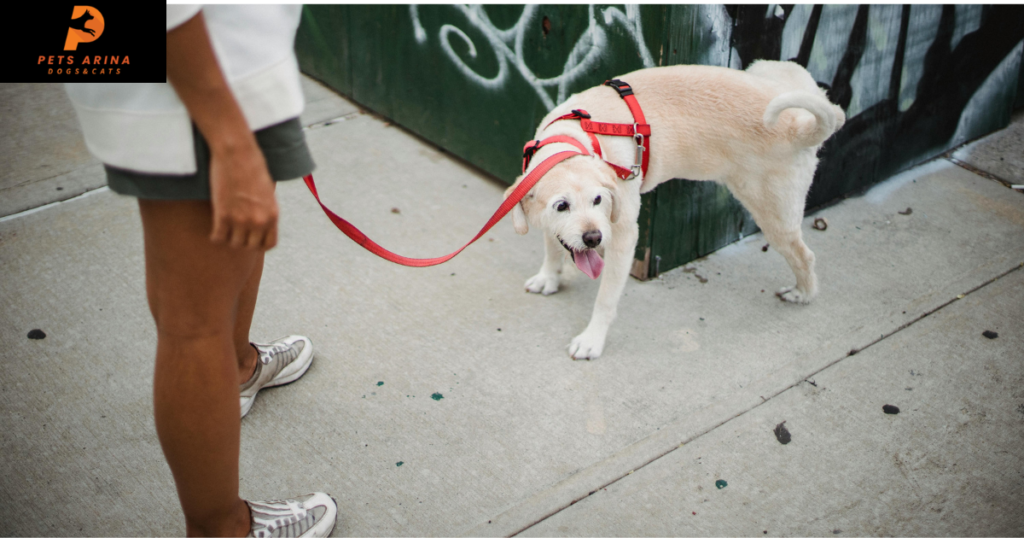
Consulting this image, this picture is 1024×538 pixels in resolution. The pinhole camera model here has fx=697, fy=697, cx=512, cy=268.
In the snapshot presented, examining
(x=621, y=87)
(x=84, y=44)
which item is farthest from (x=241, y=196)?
(x=621, y=87)

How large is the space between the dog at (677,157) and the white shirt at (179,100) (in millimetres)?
1174

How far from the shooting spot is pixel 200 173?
1.25 m

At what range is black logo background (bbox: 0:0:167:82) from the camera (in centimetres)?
120

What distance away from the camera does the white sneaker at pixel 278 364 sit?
7.79 feet

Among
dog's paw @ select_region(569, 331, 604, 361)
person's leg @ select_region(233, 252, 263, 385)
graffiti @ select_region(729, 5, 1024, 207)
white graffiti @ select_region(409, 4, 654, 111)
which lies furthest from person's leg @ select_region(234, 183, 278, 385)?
graffiti @ select_region(729, 5, 1024, 207)

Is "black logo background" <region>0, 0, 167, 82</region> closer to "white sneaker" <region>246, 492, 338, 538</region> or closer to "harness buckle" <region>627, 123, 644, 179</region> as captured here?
"white sneaker" <region>246, 492, 338, 538</region>

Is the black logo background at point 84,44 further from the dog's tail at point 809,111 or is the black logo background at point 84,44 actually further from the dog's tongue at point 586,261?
the dog's tail at point 809,111

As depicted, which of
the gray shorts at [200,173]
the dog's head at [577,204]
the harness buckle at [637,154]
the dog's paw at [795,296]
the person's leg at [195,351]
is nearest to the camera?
the gray shorts at [200,173]

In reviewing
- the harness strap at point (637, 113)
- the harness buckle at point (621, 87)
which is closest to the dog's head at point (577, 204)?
the harness strap at point (637, 113)

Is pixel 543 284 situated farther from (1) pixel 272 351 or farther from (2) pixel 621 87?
(1) pixel 272 351

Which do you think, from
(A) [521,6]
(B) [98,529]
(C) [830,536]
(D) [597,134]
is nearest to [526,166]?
(D) [597,134]

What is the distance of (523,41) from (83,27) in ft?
7.71

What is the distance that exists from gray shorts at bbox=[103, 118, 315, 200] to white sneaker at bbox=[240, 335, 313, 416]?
1.21 m

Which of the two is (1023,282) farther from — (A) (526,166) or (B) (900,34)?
(A) (526,166)
